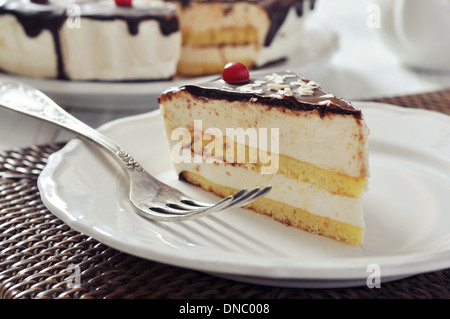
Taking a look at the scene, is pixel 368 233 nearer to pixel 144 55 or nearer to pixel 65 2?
pixel 144 55

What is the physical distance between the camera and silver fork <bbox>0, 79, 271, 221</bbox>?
1.44 meters

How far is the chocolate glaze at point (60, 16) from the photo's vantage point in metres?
2.57

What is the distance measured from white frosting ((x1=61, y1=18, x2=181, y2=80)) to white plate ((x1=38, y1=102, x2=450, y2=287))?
25.8 inches

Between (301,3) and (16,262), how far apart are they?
2251 millimetres

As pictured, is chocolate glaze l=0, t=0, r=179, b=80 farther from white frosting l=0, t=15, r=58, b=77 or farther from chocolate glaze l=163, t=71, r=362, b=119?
chocolate glaze l=163, t=71, r=362, b=119

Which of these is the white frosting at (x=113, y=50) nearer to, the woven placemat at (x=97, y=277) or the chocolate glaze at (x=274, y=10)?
the chocolate glaze at (x=274, y=10)

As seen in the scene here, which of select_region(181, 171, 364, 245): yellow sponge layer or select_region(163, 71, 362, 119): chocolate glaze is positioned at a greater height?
select_region(163, 71, 362, 119): chocolate glaze

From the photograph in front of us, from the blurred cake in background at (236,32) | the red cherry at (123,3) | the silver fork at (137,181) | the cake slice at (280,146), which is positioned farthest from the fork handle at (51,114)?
the blurred cake in background at (236,32)

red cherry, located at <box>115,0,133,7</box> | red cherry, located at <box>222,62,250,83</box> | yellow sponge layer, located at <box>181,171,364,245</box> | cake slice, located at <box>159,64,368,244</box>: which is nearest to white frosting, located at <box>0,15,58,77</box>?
red cherry, located at <box>115,0,133,7</box>

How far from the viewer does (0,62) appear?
2721 millimetres

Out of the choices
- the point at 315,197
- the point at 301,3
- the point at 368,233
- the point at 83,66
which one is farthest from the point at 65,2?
the point at 368,233

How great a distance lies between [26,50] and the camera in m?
2.63

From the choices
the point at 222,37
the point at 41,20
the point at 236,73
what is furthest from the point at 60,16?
the point at 236,73

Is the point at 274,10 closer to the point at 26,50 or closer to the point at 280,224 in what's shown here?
the point at 26,50
